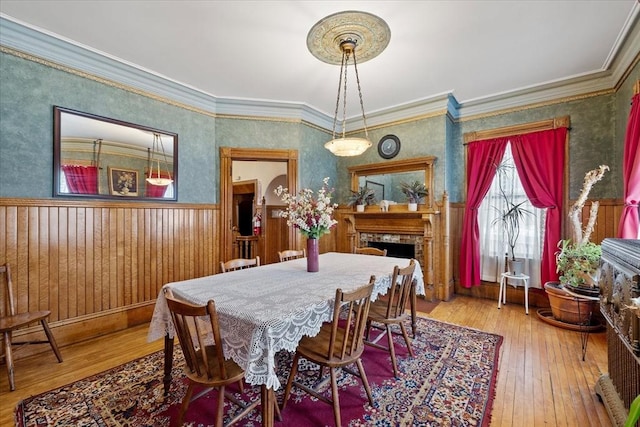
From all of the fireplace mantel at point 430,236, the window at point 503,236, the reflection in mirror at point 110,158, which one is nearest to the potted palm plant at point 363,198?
the fireplace mantel at point 430,236

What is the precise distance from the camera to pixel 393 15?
2346 mm

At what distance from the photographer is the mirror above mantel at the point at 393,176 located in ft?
13.7

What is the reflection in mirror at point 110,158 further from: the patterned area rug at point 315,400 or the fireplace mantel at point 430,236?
the fireplace mantel at point 430,236

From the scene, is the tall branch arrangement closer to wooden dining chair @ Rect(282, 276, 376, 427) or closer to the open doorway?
wooden dining chair @ Rect(282, 276, 376, 427)

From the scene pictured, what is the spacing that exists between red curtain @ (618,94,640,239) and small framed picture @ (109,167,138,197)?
4.90 metres

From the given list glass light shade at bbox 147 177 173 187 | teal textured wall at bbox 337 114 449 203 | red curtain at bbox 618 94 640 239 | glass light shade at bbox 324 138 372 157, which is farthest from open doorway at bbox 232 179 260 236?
red curtain at bbox 618 94 640 239

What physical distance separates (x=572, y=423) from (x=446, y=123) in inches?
138

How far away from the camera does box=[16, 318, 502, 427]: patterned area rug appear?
5.71 ft

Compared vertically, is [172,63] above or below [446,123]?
above

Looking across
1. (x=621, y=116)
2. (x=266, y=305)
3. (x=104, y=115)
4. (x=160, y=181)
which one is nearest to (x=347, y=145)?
(x=266, y=305)

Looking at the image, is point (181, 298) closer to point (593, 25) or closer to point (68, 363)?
point (68, 363)

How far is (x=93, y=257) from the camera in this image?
2.93 m

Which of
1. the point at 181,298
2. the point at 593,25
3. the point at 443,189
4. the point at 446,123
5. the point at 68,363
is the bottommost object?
the point at 68,363

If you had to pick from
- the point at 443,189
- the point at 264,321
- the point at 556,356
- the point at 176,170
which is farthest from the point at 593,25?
the point at 176,170
